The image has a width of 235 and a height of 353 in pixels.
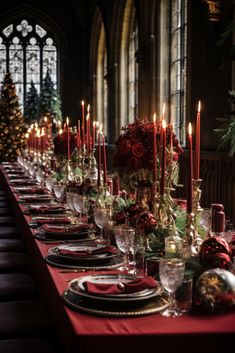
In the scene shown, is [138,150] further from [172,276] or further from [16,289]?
Result: [172,276]

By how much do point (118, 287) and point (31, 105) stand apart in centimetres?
1898

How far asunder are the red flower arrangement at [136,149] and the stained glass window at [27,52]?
17.8m

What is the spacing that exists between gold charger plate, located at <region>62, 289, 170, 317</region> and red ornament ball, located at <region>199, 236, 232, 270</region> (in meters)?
0.22

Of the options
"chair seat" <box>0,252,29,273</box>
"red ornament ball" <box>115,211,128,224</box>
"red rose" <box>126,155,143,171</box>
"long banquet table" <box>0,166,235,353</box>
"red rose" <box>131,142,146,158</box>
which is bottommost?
"chair seat" <box>0,252,29,273</box>

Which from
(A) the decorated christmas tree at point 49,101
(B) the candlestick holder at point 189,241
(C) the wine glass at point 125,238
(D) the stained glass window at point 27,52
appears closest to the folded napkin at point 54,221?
(C) the wine glass at point 125,238

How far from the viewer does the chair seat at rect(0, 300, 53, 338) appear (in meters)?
2.95

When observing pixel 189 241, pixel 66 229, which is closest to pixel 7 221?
pixel 66 229

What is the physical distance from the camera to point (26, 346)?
8.89 ft

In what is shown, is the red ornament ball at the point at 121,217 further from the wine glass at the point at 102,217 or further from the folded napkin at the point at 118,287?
the folded napkin at the point at 118,287

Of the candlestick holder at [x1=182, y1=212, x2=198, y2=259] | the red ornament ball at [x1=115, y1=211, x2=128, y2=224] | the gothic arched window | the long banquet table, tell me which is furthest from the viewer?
the gothic arched window

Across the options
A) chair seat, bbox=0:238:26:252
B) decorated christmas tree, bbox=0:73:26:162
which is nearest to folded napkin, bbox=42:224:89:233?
chair seat, bbox=0:238:26:252

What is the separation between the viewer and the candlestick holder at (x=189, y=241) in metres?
2.39

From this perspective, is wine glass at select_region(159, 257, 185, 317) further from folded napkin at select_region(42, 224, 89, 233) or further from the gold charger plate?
folded napkin at select_region(42, 224, 89, 233)

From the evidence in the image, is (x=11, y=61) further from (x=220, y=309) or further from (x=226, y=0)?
(x=220, y=309)
